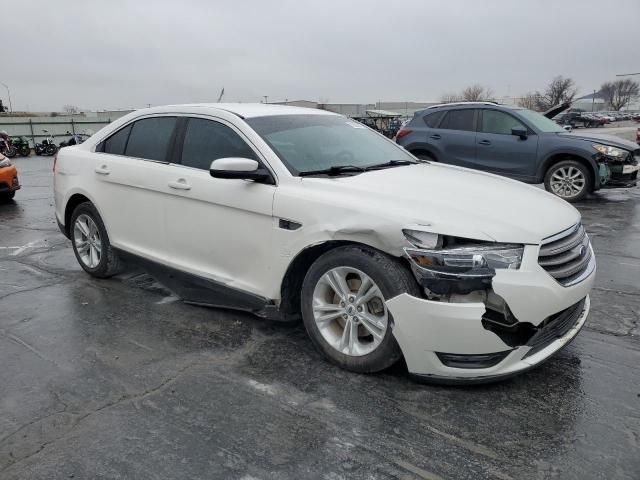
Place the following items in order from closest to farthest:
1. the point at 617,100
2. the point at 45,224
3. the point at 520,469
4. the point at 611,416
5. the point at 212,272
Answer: the point at 520,469 → the point at 611,416 → the point at 212,272 → the point at 45,224 → the point at 617,100

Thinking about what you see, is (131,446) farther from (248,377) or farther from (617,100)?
(617,100)

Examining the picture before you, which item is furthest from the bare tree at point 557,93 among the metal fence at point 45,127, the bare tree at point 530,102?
the metal fence at point 45,127

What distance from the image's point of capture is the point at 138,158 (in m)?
4.60

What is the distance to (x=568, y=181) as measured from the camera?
30.9ft

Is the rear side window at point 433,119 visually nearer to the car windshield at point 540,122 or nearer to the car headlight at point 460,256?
the car windshield at point 540,122

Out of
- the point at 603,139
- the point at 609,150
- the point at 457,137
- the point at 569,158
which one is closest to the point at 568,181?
the point at 569,158

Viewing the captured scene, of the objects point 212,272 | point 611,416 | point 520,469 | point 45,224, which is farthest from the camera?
point 45,224

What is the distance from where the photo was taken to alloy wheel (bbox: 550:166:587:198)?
936 centimetres

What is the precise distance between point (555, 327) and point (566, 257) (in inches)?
16.1

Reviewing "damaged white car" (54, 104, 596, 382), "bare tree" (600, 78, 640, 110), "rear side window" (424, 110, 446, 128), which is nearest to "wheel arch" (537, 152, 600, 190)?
"rear side window" (424, 110, 446, 128)

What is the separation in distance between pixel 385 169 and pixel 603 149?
A: 6937mm

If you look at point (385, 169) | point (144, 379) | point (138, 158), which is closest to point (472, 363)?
point (385, 169)

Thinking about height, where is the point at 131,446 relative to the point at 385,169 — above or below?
below

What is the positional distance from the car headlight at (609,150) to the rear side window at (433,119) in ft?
9.04
